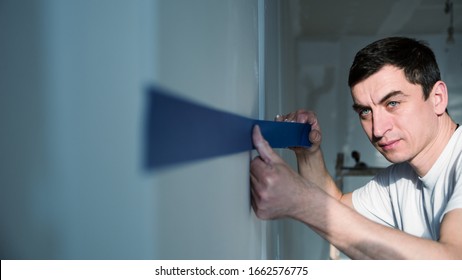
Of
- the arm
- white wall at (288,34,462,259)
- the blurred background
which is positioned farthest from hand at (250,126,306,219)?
white wall at (288,34,462,259)

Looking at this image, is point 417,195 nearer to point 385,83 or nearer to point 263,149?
point 385,83

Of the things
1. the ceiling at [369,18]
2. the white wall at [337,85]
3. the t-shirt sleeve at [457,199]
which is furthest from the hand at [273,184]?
the white wall at [337,85]

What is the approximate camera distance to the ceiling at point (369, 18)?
4039 millimetres

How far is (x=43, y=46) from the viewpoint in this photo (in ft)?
1.21

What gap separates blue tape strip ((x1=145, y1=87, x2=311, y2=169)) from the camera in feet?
1.26

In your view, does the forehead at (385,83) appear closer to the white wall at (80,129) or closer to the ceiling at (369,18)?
the white wall at (80,129)

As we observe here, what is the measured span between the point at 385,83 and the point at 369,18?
3.58 m

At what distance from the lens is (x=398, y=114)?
4.09ft

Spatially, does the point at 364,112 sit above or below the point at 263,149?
above

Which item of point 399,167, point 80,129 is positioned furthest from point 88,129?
point 399,167

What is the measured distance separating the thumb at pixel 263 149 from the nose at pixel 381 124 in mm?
578

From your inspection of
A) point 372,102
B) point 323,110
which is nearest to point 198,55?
point 372,102

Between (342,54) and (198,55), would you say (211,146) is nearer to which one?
(198,55)

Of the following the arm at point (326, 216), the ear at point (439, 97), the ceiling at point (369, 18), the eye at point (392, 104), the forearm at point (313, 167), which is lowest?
the arm at point (326, 216)
